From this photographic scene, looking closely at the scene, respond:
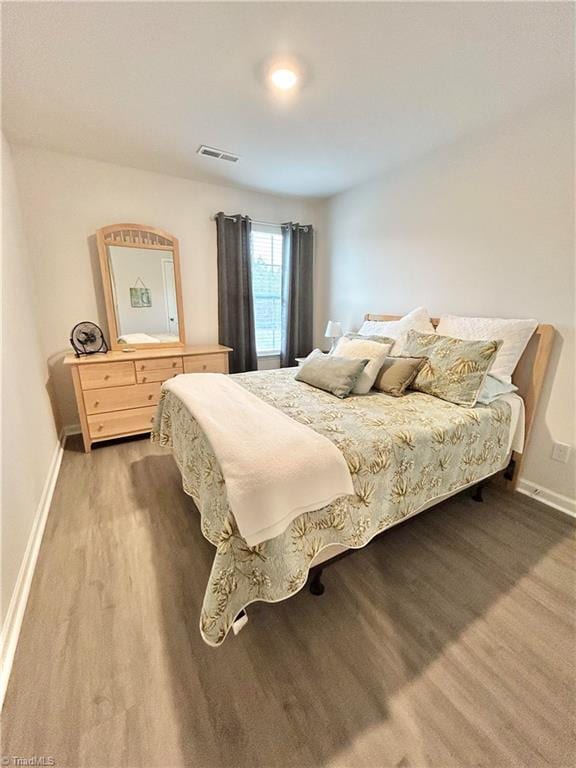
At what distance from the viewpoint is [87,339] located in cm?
278

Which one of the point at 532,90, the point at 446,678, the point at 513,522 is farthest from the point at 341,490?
the point at 532,90

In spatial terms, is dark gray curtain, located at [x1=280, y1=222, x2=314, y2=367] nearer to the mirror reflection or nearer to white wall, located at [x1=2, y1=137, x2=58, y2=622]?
the mirror reflection

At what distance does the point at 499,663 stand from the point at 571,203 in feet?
7.97

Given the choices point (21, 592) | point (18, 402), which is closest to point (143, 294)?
point (18, 402)

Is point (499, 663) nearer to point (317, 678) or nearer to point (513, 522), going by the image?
point (317, 678)

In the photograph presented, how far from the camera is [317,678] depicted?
1.09 meters

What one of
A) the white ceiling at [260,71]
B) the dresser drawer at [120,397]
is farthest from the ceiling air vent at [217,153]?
the dresser drawer at [120,397]

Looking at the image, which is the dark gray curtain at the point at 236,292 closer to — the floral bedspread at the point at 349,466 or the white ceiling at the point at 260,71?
the white ceiling at the point at 260,71

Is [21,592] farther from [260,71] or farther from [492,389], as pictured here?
[260,71]

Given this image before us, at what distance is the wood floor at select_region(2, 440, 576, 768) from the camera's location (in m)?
0.92

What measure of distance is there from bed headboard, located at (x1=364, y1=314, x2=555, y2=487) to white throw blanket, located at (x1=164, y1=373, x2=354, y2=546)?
165 centimetres

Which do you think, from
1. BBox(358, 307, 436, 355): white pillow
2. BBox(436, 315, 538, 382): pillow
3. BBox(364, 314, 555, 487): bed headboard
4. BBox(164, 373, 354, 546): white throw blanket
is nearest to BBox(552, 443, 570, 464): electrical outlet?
BBox(364, 314, 555, 487): bed headboard

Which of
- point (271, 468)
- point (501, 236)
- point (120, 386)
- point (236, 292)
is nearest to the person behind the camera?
point (271, 468)

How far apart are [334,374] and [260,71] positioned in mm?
1733
